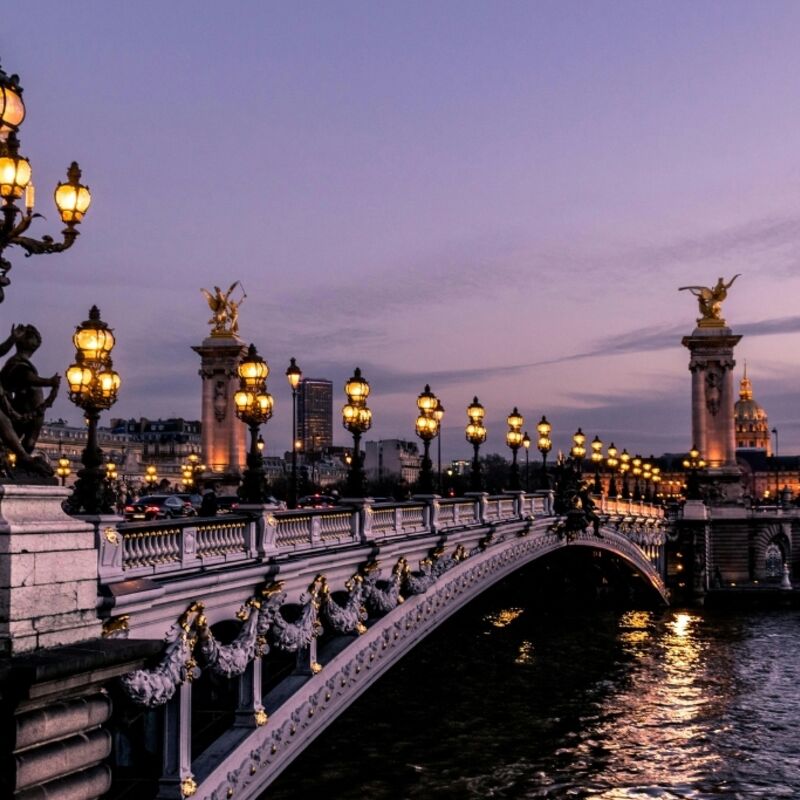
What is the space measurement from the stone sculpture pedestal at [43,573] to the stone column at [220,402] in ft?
248

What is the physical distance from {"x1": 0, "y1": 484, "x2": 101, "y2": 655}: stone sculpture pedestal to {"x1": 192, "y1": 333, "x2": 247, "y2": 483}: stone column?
75601mm

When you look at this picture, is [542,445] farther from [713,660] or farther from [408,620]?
[408,620]

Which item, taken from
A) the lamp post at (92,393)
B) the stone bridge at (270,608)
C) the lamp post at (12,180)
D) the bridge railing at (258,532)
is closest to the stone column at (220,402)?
the bridge railing at (258,532)

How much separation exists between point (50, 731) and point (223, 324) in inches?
3171

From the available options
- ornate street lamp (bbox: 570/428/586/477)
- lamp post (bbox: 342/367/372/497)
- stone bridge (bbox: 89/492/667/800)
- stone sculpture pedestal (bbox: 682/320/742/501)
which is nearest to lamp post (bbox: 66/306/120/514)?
stone bridge (bbox: 89/492/667/800)

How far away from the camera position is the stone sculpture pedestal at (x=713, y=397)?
9938 centimetres

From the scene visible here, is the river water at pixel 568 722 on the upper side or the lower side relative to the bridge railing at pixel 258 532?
lower

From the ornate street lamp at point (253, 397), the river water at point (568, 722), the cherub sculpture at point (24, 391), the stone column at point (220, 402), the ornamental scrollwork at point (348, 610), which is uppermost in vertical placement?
the stone column at point (220, 402)

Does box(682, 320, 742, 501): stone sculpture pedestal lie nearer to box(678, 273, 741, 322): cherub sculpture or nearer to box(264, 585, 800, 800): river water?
box(678, 273, 741, 322): cherub sculpture

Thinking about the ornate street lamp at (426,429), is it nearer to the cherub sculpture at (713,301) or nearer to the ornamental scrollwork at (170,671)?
the ornamental scrollwork at (170,671)

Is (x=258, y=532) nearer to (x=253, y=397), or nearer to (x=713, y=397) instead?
(x=253, y=397)

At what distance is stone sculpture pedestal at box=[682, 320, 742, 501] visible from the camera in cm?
9938

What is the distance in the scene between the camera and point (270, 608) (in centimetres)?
1945

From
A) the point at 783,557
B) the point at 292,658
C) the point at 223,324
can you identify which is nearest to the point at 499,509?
the point at 292,658
